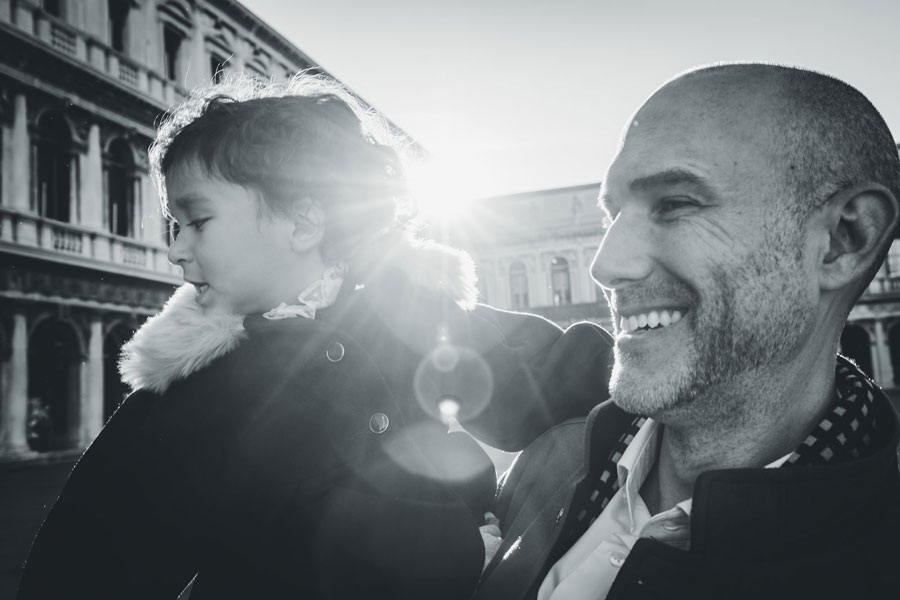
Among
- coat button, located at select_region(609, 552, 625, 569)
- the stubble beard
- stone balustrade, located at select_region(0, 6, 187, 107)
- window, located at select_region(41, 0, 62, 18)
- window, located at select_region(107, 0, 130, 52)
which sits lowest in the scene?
coat button, located at select_region(609, 552, 625, 569)

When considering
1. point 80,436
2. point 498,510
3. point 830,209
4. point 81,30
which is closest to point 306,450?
point 498,510

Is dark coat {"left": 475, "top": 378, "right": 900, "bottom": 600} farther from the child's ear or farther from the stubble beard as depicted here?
the child's ear

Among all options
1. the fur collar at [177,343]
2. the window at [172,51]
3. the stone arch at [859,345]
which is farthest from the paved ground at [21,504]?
the stone arch at [859,345]

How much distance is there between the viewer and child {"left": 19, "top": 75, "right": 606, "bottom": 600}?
118cm

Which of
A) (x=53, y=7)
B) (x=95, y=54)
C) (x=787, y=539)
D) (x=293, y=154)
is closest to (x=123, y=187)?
(x=95, y=54)

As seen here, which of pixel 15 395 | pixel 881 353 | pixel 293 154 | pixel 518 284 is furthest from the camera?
pixel 518 284

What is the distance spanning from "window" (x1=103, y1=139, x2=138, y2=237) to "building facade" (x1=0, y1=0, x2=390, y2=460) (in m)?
0.03

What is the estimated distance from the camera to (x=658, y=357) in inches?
44.8

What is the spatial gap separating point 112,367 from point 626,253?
48.5 ft

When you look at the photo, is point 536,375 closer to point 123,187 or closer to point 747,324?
point 747,324

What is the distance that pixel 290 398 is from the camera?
4.19 ft

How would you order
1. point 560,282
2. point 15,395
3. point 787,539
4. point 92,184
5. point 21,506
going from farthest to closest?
1. point 560,282
2. point 92,184
3. point 15,395
4. point 21,506
5. point 787,539

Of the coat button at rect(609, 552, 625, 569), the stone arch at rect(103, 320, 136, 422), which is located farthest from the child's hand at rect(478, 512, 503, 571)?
the stone arch at rect(103, 320, 136, 422)

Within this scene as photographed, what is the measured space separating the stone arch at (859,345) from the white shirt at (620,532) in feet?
104
